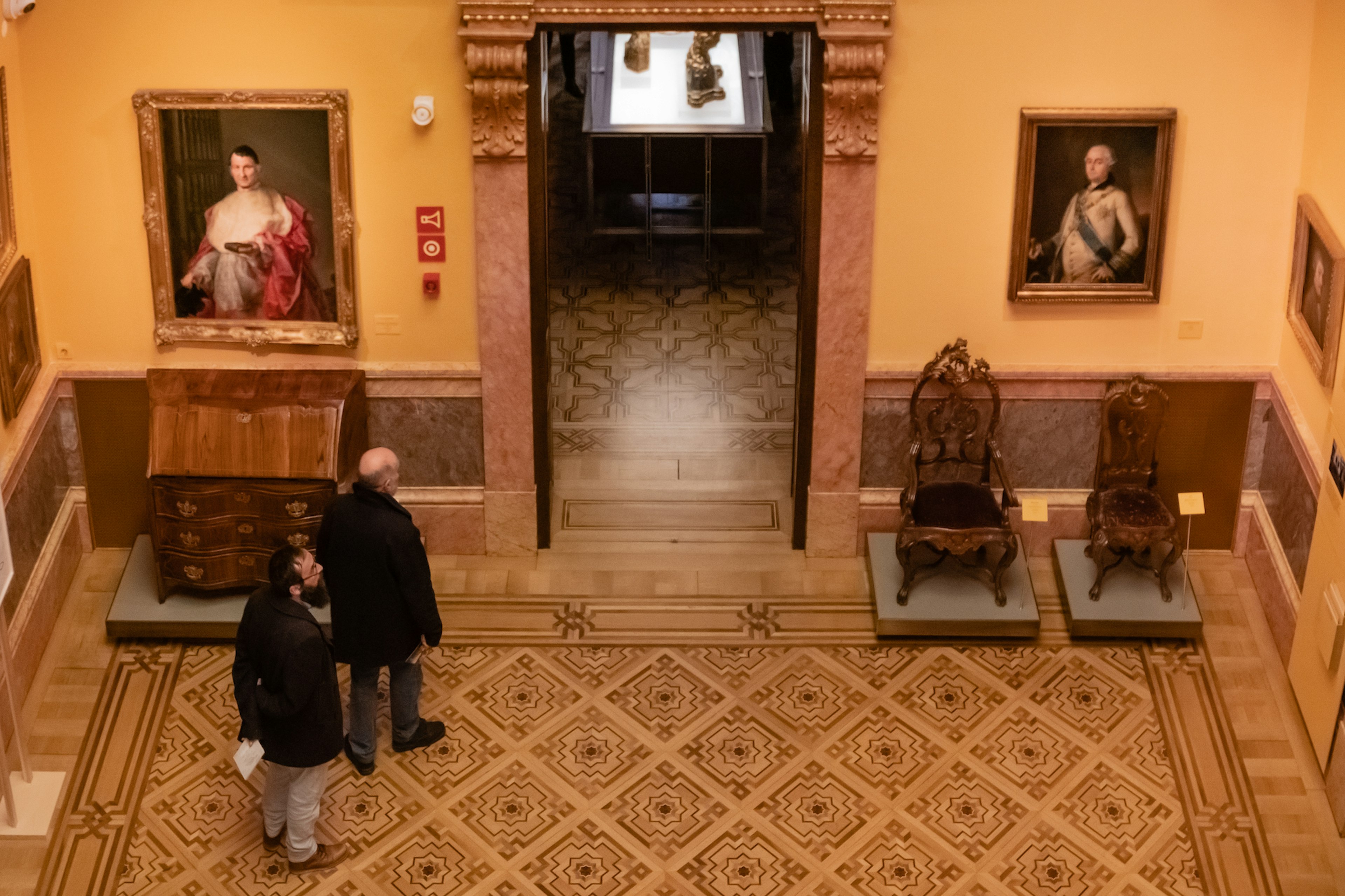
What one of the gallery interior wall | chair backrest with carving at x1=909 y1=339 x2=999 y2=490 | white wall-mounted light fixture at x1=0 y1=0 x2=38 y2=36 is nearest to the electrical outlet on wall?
the gallery interior wall

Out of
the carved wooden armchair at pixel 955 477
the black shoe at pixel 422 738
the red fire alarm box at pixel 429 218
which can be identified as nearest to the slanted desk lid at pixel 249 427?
the red fire alarm box at pixel 429 218

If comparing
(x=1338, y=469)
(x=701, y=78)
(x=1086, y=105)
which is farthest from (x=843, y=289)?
(x=701, y=78)

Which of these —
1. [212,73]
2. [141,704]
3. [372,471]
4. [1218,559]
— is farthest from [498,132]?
[1218,559]

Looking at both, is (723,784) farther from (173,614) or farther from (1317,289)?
(1317,289)

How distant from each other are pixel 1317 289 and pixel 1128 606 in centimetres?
182

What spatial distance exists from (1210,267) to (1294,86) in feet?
3.18

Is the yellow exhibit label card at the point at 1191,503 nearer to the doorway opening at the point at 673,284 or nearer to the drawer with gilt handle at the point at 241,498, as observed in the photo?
the doorway opening at the point at 673,284

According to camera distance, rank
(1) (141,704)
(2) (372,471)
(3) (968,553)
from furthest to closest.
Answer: (3) (968,553) → (1) (141,704) → (2) (372,471)

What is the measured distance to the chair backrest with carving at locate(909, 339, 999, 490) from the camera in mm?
8273

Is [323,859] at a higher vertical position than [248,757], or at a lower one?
lower

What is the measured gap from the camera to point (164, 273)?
26.8 ft

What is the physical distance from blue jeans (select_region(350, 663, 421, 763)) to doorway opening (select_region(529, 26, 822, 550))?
174 centimetres

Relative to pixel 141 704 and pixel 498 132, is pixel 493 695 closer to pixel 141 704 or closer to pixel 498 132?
pixel 141 704

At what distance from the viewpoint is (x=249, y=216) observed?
8.08m
